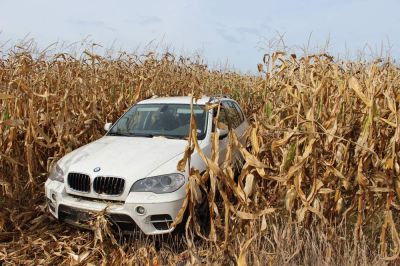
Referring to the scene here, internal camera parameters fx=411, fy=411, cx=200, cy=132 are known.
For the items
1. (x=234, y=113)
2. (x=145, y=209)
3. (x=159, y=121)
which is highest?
(x=234, y=113)

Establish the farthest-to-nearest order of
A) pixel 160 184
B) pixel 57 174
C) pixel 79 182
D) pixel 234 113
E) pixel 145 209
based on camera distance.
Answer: pixel 234 113, pixel 57 174, pixel 79 182, pixel 160 184, pixel 145 209

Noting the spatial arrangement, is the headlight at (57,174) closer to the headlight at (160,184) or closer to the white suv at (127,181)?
the white suv at (127,181)

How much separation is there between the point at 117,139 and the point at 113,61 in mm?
3495

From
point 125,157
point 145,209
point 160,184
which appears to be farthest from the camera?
point 125,157

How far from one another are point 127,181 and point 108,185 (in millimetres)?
225

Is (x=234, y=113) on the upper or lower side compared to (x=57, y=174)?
upper

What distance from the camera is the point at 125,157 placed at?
4.52m

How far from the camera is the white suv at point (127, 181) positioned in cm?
409

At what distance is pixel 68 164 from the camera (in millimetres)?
4664

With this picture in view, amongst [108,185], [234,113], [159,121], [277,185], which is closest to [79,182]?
[108,185]

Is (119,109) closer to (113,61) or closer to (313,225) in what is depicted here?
(113,61)

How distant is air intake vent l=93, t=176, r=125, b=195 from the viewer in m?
4.20

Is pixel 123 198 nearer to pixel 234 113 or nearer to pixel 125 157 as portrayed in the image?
pixel 125 157

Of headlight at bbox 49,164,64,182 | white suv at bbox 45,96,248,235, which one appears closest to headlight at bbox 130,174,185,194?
white suv at bbox 45,96,248,235
